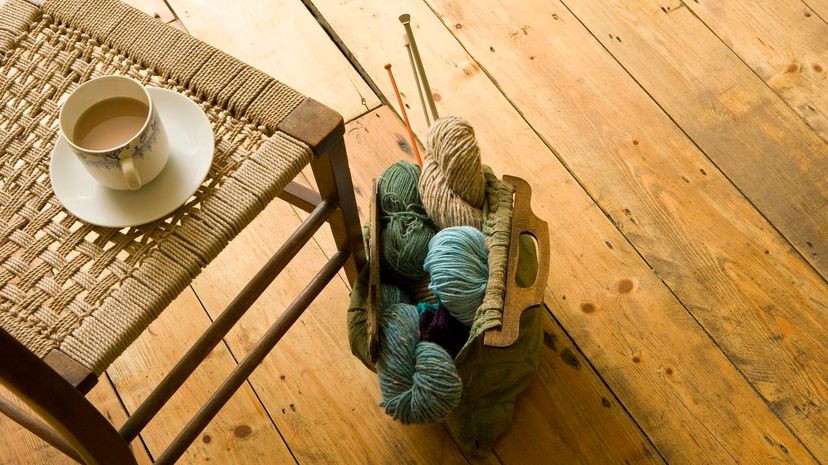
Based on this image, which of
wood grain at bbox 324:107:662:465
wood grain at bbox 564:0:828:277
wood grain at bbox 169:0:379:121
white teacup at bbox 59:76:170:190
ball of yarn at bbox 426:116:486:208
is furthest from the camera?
wood grain at bbox 169:0:379:121

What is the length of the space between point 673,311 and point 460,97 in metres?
0.48

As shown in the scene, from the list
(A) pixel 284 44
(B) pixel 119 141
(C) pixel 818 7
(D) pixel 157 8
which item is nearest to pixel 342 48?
(A) pixel 284 44

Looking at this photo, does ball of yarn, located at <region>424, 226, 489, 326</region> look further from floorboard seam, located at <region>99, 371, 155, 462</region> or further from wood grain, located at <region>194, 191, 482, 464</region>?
floorboard seam, located at <region>99, 371, 155, 462</region>

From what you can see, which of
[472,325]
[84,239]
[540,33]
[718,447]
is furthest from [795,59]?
[84,239]

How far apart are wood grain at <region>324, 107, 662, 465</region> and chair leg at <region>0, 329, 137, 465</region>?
20.9 inches

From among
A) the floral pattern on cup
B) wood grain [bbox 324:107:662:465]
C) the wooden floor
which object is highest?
the floral pattern on cup

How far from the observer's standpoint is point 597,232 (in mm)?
1143

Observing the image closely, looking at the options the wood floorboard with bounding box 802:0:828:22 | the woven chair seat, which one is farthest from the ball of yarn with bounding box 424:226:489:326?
the wood floorboard with bounding box 802:0:828:22

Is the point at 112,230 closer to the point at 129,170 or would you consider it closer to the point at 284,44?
the point at 129,170

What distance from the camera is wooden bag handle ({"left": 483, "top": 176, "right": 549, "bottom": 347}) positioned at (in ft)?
2.58

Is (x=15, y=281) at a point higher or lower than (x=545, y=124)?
A: higher

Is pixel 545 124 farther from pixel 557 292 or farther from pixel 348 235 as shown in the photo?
pixel 348 235

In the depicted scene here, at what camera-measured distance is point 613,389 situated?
104 cm

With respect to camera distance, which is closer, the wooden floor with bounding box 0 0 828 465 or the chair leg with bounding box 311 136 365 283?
the chair leg with bounding box 311 136 365 283
